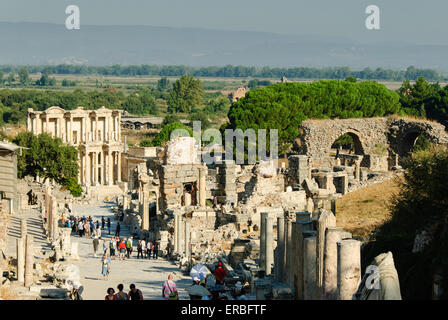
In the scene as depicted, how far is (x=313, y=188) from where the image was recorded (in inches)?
960

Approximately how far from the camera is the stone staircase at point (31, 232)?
27.5 metres

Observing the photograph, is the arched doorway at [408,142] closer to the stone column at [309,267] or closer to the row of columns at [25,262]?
the row of columns at [25,262]

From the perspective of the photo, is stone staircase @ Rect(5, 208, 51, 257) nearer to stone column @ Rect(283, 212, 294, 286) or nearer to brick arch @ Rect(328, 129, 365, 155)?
stone column @ Rect(283, 212, 294, 286)

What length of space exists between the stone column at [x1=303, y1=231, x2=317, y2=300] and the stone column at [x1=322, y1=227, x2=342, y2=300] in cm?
94

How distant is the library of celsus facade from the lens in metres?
71.9

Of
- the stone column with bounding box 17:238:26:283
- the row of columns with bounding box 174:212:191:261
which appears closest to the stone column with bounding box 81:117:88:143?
the row of columns with bounding box 174:212:191:261

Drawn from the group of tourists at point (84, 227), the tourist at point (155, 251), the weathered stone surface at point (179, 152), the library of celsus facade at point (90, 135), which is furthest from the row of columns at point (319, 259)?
the library of celsus facade at point (90, 135)

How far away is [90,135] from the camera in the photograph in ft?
246

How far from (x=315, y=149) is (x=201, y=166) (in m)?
21.2

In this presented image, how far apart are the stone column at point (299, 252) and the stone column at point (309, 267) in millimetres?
584

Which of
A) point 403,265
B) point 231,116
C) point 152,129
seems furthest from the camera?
point 152,129

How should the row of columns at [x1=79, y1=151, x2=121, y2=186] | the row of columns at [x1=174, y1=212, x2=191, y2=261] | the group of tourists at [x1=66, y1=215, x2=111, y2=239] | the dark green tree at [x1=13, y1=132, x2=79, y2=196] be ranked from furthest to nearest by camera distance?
1. the row of columns at [x1=79, y1=151, x2=121, y2=186]
2. the dark green tree at [x1=13, y1=132, x2=79, y2=196]
3. the group of tourists at [x1=66, y1=215, x2=111, y2=239]
4. the row of columns at [x1=174, y1=212, x2=191, y2=261]
